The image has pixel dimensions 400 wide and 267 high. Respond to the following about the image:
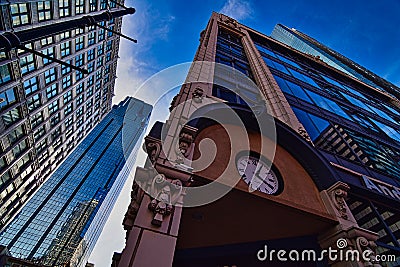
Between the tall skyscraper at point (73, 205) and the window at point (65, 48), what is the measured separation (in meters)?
65.3

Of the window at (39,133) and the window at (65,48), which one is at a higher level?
the window at (65,48)

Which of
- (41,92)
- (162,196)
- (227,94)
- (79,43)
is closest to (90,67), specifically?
(79,43)

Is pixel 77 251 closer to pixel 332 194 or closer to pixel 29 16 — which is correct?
pixel 29 16

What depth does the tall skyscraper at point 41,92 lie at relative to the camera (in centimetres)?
2923

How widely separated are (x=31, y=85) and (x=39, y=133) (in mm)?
8881

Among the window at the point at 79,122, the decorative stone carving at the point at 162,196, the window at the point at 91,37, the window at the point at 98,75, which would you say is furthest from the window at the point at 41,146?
the decorative stone carving at the point at 162,196

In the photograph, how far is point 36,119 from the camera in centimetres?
3719

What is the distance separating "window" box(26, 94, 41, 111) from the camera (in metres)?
34.2

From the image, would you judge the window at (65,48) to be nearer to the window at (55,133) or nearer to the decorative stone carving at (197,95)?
the window at (55,133)

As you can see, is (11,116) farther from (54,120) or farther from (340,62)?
(340,62)

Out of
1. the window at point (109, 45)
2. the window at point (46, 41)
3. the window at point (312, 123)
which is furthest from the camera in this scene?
the window at point (109, 45)

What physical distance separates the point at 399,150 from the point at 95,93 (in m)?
57.8

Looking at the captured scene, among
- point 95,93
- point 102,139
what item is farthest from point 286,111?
point 102,139

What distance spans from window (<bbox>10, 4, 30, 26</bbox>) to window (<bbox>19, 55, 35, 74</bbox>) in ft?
15.0
